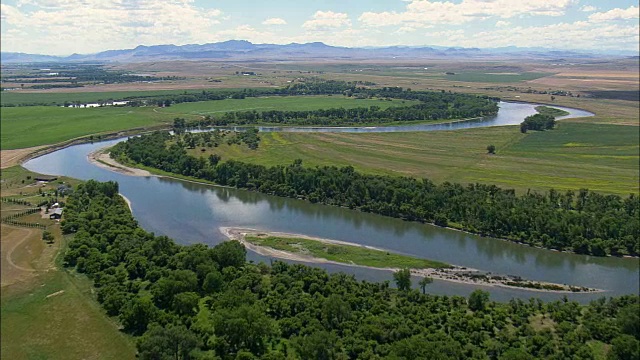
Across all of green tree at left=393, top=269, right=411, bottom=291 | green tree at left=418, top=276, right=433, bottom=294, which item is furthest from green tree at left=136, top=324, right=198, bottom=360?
green tree at left=418, top=276, right=433, bottom=294

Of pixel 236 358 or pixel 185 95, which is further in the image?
pixel 185 95

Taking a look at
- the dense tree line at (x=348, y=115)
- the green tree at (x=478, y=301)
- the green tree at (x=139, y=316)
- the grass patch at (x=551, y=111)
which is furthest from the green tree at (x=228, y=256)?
the grass patch at (x=551, y=111)

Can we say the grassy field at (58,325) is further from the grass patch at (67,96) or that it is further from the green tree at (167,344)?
the grass patch at (67,96)

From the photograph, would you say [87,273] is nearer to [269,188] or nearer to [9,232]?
[9,232]

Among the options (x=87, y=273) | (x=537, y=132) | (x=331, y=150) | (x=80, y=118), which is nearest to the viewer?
(x=87, y=273)

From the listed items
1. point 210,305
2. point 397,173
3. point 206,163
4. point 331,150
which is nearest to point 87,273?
point 210,305
